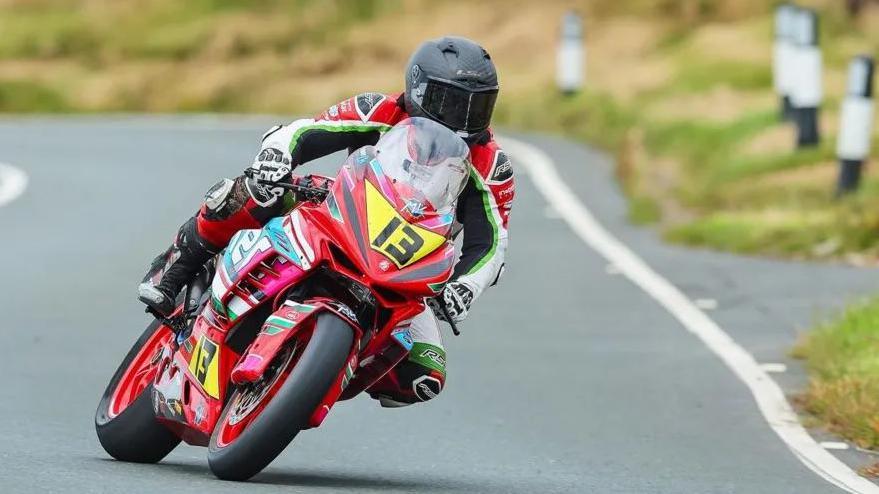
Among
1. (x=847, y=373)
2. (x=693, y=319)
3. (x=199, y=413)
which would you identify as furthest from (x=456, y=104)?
(x=693, y=319)

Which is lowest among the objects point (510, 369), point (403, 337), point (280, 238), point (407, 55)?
point (407, 55)

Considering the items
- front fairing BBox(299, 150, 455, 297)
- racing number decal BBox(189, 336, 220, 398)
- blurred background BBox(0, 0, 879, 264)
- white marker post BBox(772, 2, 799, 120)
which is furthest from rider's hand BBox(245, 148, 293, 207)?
blurred background BBox(0, 0, 879, 264)

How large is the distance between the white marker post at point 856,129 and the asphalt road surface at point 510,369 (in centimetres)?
155

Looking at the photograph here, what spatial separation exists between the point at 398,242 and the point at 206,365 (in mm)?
886

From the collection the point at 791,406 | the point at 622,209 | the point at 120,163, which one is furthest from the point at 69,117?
the point at 791,406

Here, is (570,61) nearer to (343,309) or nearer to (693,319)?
(693,319)

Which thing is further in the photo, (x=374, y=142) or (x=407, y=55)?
(x=407, y=55)

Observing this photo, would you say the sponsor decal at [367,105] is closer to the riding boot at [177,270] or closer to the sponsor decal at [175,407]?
the riding boot at [177,270]

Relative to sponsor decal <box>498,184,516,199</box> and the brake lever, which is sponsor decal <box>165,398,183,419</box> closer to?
the brake lever

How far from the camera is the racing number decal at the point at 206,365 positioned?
7.54 m

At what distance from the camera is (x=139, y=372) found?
8.31m

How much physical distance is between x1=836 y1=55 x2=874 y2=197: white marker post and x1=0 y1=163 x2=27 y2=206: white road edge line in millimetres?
6821

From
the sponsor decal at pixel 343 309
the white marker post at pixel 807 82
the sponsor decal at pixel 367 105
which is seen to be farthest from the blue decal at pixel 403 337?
the white marker post at pixel 807 82

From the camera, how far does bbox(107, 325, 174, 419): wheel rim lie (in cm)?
820
